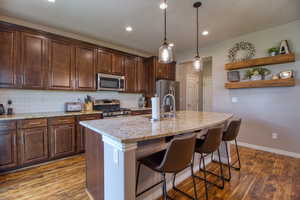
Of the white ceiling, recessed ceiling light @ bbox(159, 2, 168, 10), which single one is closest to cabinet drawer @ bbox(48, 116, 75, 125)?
the white ceiling

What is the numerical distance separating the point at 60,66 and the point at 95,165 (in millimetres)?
2438

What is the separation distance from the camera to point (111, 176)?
1.28 meters

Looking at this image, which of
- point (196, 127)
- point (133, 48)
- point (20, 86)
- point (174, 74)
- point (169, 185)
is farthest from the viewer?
point (174, 74)

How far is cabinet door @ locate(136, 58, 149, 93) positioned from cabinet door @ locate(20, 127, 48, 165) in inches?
106

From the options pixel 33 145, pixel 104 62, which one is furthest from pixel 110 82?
pixel 33 145

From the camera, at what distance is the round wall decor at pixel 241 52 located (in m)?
3.54

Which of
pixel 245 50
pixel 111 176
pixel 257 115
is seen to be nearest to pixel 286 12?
pixel 245 50

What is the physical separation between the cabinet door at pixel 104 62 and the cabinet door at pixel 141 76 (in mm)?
968

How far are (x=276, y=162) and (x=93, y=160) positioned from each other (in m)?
3.38

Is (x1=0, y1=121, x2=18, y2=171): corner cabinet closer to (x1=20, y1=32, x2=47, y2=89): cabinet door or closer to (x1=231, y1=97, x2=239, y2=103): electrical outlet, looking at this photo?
(x1=20, y1=32, x2=47, y2=89): cabinet door

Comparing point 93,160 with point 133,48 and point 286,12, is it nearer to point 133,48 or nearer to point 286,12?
point 133,48

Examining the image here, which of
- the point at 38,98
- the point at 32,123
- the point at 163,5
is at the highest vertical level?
the point at 163,5

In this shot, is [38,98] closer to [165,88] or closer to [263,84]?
[165,88]

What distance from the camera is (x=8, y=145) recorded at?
230 cm
